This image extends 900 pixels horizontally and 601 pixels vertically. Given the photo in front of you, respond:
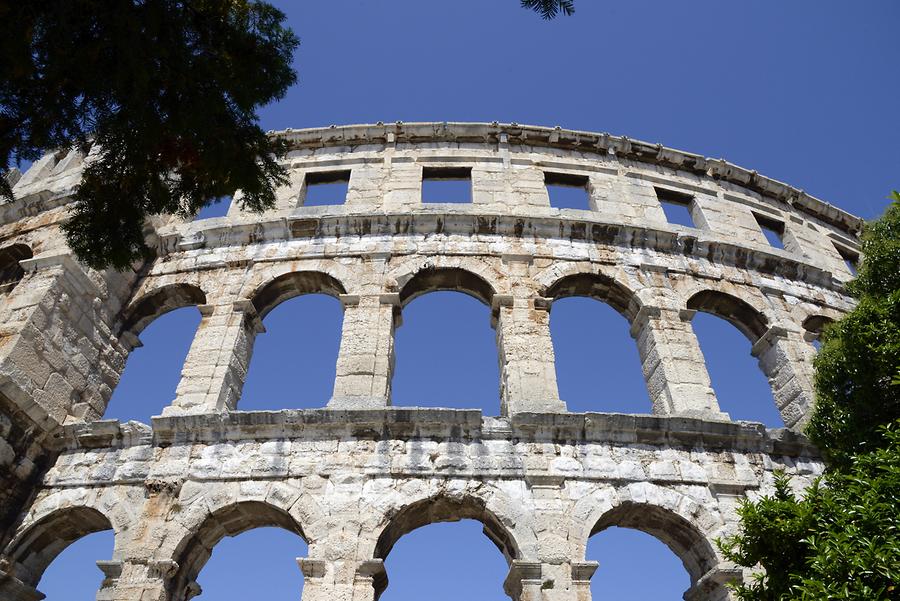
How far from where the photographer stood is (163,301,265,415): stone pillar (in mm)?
9320

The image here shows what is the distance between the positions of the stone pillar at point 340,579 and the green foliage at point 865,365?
5.17 m

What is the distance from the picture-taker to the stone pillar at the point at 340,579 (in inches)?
287

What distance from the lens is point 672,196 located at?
1402cm

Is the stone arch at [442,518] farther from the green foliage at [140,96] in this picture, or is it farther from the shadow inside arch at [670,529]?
the green foliage at [140,96]

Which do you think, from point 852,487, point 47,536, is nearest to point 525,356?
point 852,487

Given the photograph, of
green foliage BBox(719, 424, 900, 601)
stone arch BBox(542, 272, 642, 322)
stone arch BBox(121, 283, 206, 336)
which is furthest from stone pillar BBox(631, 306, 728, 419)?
stone arch BBox(121, 283, 206, 336)

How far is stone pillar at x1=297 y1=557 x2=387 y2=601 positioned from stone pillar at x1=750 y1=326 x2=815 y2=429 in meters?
6.72

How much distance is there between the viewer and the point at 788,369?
34.4 feet

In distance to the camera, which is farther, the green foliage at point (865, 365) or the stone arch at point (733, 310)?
the stone arch at point (733, 310)

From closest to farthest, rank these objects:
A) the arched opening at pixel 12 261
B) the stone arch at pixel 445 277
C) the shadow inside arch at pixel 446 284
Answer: the stone arch at pixel 445 277 → the shadow inside arch at pixel 446 284 → the arched opening at pixel 12 261

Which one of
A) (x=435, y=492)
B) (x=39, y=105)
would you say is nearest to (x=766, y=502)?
(x=435, y=492)

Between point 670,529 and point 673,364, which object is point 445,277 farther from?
point 670,529

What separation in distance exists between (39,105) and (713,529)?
27.3ft

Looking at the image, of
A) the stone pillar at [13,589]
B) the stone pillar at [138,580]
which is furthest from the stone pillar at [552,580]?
the stone pillar at [13,589]
